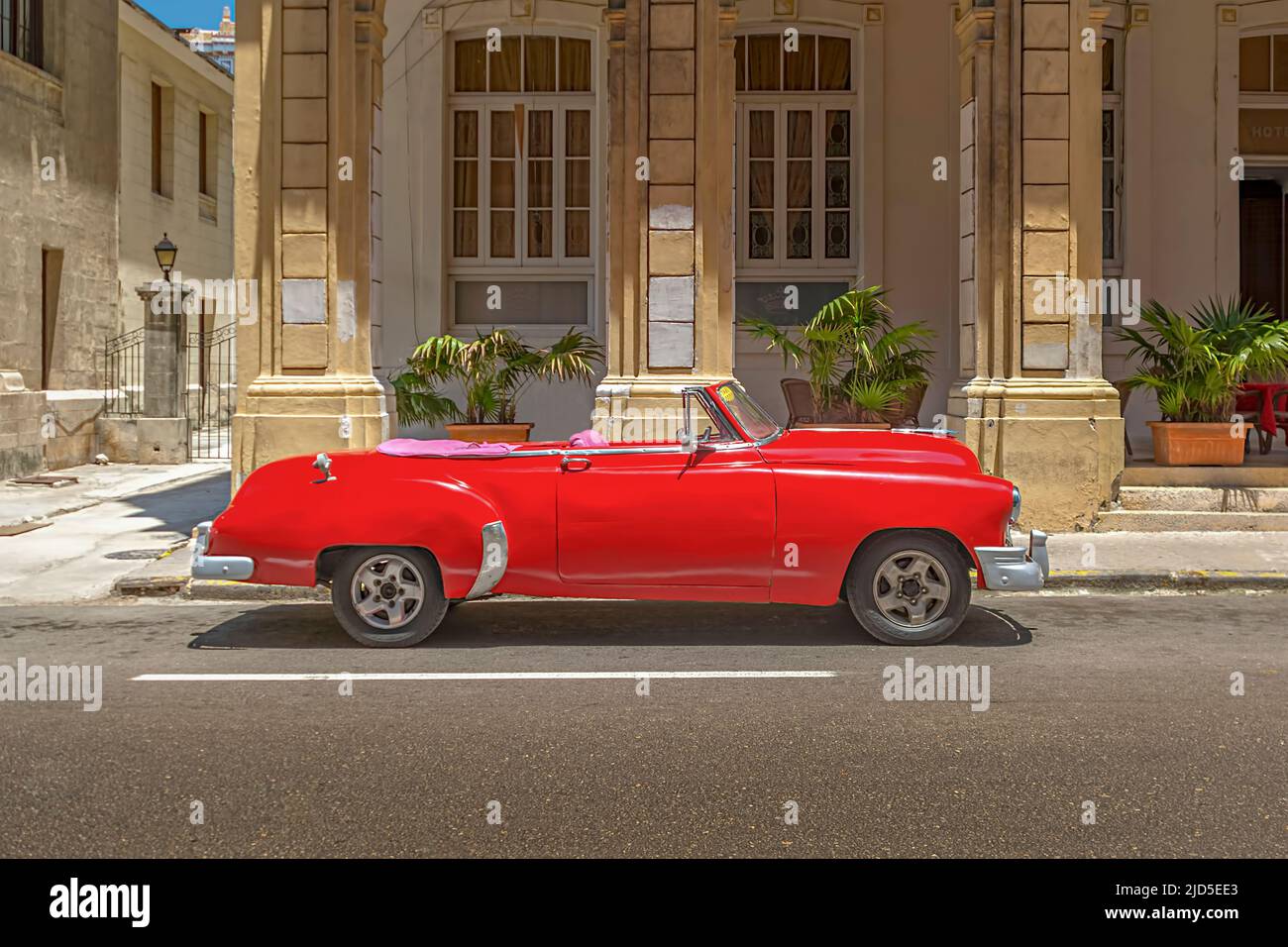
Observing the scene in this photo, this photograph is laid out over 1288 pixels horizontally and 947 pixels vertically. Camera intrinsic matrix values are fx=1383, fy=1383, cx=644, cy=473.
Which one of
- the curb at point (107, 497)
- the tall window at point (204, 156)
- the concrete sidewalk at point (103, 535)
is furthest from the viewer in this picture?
the tall window at point (204, 156)

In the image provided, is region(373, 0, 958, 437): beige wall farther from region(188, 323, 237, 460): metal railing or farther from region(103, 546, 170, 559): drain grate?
region(188, 323, 237, 460): metal railing

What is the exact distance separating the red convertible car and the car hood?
0.07 ft

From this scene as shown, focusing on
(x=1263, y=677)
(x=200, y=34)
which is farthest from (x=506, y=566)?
(x=200, y=34)

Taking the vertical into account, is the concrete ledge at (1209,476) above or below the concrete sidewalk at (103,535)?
above

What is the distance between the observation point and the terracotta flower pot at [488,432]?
1242cm

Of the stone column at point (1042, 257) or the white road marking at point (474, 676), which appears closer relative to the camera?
the white road marking at point (474, 676)

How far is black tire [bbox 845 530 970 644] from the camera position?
732 cm

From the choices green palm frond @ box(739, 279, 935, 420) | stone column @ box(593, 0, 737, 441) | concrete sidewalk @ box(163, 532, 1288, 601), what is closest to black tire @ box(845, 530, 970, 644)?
concrete sidewalk @ box(163, 532, 1288, 601)

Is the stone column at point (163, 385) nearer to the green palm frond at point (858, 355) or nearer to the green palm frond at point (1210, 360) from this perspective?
the green palm frond at point (858, 355)

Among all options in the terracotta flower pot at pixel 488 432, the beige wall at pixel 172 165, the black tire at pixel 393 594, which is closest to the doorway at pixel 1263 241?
the terracotta flower pot at pixel 488 432

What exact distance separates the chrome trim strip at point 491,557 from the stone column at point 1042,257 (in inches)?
226

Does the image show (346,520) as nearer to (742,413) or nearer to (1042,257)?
(742,413)

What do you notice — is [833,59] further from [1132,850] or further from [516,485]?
[1132,850]

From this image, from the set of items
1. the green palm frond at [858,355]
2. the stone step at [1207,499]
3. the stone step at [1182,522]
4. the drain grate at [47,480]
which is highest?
the green palm frond at [858,355]
